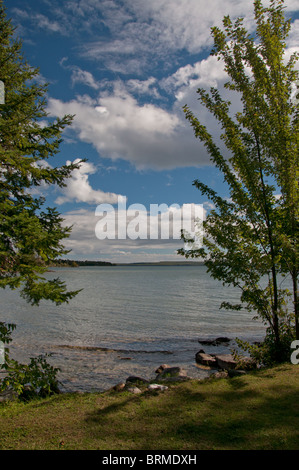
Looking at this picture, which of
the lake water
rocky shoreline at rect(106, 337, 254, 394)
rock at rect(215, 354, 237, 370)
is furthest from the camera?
the lake water

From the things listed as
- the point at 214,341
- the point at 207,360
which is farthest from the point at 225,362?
the point at 214,341

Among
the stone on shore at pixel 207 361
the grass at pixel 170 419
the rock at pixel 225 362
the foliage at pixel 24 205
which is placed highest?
the foliage at pixel 24 205

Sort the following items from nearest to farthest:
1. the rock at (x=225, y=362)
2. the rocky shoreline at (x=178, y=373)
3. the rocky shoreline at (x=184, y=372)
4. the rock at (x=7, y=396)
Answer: the rock at (x=7, y=396), the rocky shoreline at (x=178, y=373), the rocky shoreline at (x=184, y=372), the rock at (x=225, y=362)

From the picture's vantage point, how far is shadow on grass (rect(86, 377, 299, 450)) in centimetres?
533

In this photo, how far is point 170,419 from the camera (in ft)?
20.9

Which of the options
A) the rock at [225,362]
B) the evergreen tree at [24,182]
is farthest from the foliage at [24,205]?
the rock at [225,362]

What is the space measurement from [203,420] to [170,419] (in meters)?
0.71

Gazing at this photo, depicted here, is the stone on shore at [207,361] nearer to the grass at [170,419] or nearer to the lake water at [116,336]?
the lake water at [116,336]

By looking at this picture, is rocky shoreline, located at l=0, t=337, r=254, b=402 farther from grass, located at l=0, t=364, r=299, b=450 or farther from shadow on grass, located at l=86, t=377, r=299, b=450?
shadow on grass, located at l=86, t=377, r=299, b=450

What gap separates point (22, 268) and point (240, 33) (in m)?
10.2

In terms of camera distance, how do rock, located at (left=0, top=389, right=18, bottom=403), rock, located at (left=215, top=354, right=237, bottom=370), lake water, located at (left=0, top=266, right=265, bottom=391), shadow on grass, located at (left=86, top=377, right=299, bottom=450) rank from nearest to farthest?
shadow on grass, located at (left=86, top=377, right=299, bottom=450)
rock, located at (left=0, top=389, right=18, bottom=403)
rock, located at (left=215, top=354, right=237, bottom=370)
lake water, located at (left=0, top=266, right=265, bottom=391)

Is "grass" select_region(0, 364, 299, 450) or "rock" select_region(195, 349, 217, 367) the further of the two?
"rock" select_region(195, 349, 217, 367)

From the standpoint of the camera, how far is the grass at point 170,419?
5402 millimetres

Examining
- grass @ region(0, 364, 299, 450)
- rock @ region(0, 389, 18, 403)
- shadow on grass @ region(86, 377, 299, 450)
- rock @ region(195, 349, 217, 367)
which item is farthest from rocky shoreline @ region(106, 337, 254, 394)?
rock @ region(0, 389, 18, 403)
